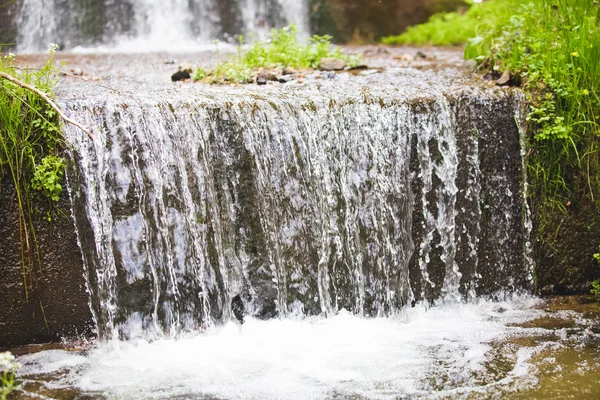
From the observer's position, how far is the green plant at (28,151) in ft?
12.4

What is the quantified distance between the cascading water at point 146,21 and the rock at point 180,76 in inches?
121

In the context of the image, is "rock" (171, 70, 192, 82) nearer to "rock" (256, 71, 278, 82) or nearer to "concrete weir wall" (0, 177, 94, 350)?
"rock" (256, 71, 278, 82)

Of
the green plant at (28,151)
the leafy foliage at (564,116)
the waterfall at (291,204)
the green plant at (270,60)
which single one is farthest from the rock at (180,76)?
the leafy foliage at (564,116)

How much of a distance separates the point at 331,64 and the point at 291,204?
2.19 metres

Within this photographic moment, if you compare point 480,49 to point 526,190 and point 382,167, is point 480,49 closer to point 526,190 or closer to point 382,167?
point 526,190

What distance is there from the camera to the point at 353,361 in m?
3.74

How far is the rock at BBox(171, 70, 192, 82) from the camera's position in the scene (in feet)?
18.2

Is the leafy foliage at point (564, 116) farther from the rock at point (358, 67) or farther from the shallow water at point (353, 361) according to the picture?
the rock at point (358, 67)

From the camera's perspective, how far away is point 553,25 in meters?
5.11

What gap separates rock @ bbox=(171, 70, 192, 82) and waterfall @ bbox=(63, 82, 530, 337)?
1165 millimetres

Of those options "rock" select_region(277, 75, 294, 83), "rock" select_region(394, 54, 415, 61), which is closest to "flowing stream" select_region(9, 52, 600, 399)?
"rock" select_region(277, 75, 294, 83)

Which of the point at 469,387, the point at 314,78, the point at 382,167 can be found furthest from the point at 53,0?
the point at 469,387

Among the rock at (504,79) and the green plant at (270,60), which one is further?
the green plant at (270,60)

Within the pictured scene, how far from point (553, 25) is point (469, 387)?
123 inches
